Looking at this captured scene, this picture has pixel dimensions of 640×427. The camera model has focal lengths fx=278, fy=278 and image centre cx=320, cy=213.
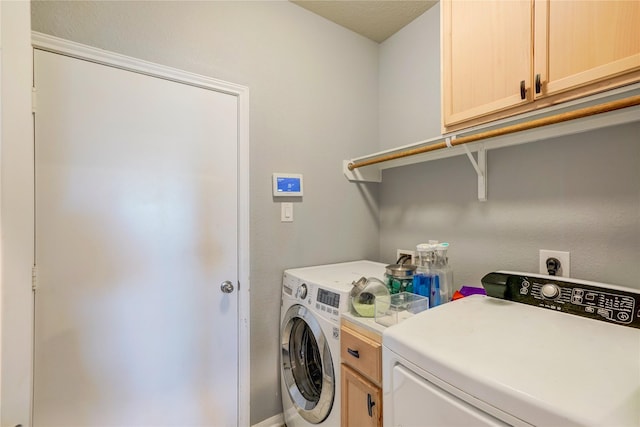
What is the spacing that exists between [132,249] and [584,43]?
1.96m

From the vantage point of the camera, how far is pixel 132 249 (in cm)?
134

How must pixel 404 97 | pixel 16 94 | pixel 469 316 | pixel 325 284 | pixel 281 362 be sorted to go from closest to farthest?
pixel 16 94 → pixel 469 316 → pixel 325 284 → pixel 281 362 → pixel 404 97

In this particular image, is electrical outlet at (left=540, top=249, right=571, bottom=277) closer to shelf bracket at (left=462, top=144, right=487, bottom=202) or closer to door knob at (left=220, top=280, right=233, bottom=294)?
shelf bracket at (left=462, top=144, right=487, bottom=202)

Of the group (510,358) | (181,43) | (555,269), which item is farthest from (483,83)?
(181,43)

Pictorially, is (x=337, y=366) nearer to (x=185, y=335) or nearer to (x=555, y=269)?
(x=185, y=335)

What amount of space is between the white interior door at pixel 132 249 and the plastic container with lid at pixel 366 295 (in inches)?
29.9

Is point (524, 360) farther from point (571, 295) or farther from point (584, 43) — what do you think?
point (584, 43)

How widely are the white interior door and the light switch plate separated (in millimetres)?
297

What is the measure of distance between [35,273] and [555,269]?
2251 millimetres

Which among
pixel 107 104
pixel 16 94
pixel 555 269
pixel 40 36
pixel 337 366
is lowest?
pixel 337 366

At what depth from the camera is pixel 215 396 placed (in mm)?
1559

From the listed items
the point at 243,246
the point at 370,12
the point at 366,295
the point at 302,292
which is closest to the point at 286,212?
the point at 243,246

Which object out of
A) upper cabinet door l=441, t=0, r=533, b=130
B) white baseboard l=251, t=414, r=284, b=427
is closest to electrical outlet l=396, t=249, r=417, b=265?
upper cabinet door l=441, t=0, r=533, b=130

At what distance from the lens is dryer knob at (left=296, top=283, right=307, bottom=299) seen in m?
1.52
